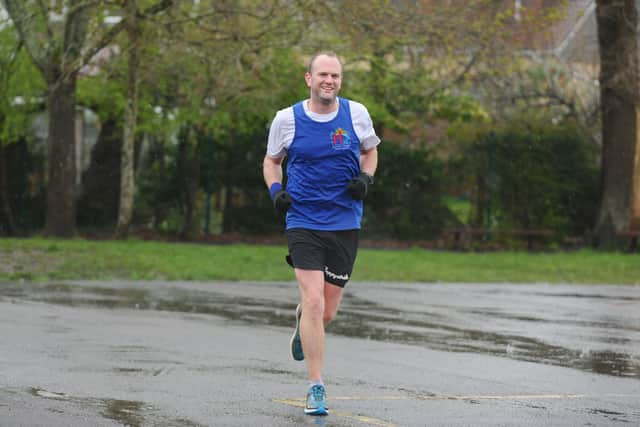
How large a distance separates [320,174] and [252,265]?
13.4m

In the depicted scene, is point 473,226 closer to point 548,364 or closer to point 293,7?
point 293,7

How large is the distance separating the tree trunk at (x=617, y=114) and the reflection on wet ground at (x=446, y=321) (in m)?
10.2

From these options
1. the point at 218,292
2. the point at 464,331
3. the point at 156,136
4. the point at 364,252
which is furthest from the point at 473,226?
the point at 464,331

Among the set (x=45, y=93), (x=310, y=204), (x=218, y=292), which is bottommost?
(x=218, y=292)

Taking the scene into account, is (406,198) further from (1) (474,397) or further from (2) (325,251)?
(2) (325,251)

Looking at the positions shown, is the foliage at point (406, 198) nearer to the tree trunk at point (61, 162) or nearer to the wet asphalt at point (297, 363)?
the tree trunk at point (61, 162)

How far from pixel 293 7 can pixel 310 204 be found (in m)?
15.9

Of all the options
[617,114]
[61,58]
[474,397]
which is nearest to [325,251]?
[474,397]

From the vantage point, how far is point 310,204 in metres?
7.26

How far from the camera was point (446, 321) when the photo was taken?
1285cm

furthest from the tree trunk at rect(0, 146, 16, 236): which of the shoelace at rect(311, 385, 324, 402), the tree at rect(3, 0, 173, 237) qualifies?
the shoelace at rect(311, 385, 324, 402)

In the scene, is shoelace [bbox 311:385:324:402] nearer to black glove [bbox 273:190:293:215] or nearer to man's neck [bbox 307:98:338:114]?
black glove [bbox 273:190:293:215]

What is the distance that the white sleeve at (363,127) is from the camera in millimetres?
7375

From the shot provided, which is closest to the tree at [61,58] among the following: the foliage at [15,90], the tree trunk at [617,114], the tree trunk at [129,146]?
the tree trunk at [129,146]
